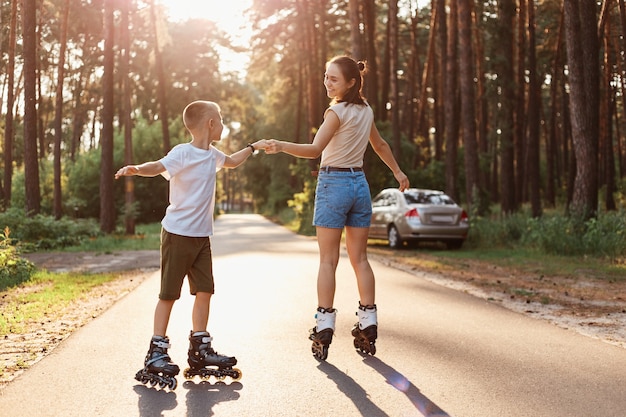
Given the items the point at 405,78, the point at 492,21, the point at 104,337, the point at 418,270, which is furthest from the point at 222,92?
the point at 104,337

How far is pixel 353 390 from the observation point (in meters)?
4.66

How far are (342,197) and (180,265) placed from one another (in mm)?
1339

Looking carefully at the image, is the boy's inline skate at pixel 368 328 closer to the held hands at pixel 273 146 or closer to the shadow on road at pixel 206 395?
the shadow on road at pixel 206 395

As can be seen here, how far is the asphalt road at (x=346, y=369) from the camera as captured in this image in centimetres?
429

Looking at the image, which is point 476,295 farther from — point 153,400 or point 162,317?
point 153,400

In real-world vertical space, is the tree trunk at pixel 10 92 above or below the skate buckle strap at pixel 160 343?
above

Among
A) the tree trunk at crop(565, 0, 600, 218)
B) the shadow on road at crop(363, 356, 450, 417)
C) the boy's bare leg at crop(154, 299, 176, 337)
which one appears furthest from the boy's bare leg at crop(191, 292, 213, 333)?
the tree trunk at crop(565, 0, 600, 218)

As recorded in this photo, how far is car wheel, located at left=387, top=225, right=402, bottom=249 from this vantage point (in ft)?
63.8

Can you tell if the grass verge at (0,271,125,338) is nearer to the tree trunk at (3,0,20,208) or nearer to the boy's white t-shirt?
the boy's white t-shirt

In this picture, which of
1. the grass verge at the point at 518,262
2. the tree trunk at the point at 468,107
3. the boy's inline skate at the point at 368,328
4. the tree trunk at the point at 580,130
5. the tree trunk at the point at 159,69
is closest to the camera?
the boy's inline skate at the point at 368,328

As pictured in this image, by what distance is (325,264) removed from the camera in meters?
5.69

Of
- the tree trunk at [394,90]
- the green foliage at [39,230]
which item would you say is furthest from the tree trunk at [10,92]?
the tree trunk at [394,90]

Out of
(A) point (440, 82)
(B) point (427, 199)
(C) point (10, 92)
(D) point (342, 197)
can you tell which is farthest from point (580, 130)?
(A) point (440, 82)

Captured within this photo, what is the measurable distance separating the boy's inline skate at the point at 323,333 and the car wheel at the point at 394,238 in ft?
45.6
